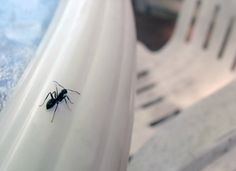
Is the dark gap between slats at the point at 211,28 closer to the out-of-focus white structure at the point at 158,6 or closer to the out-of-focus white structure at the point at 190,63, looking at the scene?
the out-of-focus white structure at the point at 190,63

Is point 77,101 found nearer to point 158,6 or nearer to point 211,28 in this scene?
point 211,28

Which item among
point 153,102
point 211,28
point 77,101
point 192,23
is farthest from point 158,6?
point 77,101

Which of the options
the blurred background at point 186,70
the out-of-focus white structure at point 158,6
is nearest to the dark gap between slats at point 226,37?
the blurred background at point 186,70

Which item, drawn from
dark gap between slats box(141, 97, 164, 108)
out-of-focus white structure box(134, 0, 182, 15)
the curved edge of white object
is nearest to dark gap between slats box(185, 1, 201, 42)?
dark gap between slats box(141, 97, 164, 108)

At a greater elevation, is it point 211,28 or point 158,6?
point 211,28

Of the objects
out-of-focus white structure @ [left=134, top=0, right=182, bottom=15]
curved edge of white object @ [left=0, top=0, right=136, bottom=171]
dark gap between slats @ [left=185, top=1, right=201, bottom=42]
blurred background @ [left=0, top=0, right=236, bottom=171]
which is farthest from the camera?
out-of-focus white structure @ [left=134, top=0, right=182, bottom=15]

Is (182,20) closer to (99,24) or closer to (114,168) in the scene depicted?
(99,24)

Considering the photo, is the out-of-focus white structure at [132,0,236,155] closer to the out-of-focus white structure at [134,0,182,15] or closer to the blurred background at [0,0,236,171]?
the blurred background at [0,0,236,171]

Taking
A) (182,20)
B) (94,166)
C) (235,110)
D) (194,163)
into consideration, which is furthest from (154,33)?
(94,166)
